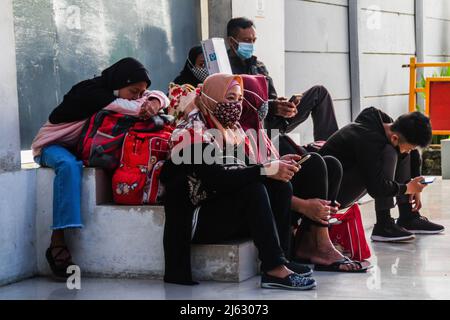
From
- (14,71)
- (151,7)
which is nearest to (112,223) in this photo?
(14,71)

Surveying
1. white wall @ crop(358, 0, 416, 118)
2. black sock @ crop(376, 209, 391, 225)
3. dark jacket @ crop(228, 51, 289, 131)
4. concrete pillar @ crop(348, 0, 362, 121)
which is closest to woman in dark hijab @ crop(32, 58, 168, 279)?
dark jacket @ crop(228, 51, 289, 131)

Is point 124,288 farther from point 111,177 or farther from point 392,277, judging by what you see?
point 392,277

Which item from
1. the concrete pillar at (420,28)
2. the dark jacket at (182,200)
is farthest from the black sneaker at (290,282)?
the concrete pillar at (420,28)

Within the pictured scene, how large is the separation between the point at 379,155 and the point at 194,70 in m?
1.43

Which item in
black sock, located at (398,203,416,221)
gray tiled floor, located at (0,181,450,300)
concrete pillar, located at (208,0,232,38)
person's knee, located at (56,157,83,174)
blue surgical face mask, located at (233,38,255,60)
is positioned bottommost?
gray tiled floor, located at (0,181,450,300)

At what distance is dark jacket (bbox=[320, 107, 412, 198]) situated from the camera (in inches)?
247

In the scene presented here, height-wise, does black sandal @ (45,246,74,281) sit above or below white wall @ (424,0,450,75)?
below

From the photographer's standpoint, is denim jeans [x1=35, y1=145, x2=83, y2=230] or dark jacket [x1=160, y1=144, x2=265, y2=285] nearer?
dark jacket [x1=160, y1=144, x2=265, y2=285]

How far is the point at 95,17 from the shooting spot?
263 inches

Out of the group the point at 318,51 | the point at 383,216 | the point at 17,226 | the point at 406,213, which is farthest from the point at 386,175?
the point at 318,51

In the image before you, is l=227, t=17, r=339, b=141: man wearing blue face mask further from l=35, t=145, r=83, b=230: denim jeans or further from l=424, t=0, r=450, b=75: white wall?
l=424, t=0, r=450, b=75: white wall

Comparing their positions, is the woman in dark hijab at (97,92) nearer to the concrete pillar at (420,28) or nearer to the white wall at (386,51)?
the white wall at (386,51)

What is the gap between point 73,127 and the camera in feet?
18.5

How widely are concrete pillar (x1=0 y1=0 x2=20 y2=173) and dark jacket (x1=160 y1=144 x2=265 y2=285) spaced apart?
0.94m
